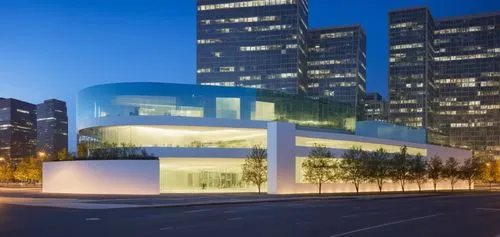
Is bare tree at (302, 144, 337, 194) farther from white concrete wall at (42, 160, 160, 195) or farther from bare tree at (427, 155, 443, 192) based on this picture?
bare tree at (427, 155, 443, 192)

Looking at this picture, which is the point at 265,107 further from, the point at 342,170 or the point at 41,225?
the point at 41,225

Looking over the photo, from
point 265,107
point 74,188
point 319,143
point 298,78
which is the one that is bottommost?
point 74,188

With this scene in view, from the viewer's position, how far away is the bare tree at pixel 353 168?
6856 cm

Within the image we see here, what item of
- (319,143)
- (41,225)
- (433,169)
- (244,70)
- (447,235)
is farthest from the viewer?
(244,70)

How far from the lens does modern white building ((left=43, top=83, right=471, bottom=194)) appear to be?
6153 centimetres

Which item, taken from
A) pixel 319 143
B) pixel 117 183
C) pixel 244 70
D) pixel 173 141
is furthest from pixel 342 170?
pixel 244 70

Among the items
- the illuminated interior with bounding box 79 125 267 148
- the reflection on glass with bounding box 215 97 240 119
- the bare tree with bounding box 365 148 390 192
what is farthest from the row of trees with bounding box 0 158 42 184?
the bare tree with bounding box 365 148 390 192

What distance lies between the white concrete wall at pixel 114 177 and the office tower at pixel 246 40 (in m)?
126

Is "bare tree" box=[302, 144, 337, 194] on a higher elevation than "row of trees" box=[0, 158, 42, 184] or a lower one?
higher

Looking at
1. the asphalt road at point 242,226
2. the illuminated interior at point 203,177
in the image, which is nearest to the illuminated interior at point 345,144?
the illuminated interior at point 203,177

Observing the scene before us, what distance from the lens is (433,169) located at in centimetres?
8744

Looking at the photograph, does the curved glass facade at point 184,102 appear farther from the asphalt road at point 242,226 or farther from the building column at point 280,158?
the asphalt road at point 242,226

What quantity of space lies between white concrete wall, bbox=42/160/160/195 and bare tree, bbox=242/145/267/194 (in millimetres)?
10813

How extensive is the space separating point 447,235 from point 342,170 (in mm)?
49934
